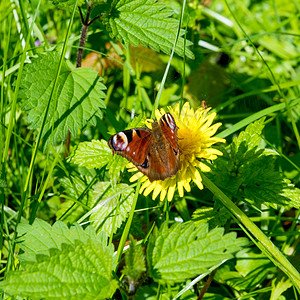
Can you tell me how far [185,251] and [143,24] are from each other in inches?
56.6

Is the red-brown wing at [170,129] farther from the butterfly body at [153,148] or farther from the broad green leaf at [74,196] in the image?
the broad green leaf at [74,196]

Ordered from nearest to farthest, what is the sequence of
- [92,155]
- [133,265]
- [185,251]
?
[133,265] → [185,251] → [92,155]

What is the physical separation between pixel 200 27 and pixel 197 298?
2495 millimetres

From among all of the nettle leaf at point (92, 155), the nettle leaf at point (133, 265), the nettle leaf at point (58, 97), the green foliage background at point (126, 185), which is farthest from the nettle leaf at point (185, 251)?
the nettle leaf at point (58, 97)

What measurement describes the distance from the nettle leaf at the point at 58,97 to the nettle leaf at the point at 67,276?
805 millimetres

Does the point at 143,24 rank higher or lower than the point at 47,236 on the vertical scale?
higher

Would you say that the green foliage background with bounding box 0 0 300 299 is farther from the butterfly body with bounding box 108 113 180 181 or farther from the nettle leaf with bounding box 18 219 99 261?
the butterfly body with bounding box 108 113 180 181

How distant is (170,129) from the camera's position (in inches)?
69.8

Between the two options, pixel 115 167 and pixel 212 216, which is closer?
pixel 212 216

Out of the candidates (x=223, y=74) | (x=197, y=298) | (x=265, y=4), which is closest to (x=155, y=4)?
(x=223, y=74)

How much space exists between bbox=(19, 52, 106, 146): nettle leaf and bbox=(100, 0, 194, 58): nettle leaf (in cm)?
32

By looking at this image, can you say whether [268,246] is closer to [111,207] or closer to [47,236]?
[111,207]

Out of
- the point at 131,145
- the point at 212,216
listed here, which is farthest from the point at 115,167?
the point at 212,216

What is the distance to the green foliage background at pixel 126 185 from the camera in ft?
5.14
